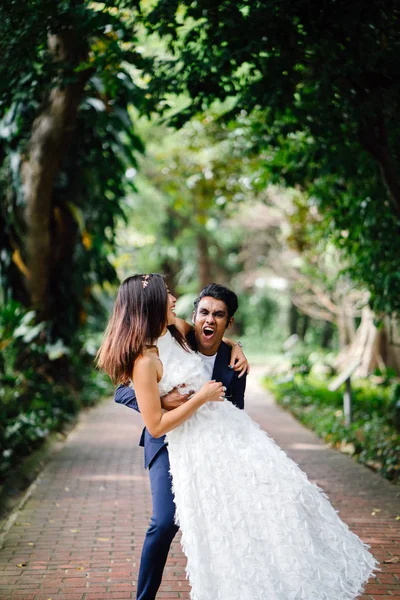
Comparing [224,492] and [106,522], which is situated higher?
[224,492]

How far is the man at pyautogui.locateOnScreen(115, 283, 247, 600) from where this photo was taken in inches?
138

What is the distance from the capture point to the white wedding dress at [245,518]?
10.9 ft

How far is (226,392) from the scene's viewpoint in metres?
4.01

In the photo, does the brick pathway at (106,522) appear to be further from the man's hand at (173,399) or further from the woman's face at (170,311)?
the woman's face at (170,311)

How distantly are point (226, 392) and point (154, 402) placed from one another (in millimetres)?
662

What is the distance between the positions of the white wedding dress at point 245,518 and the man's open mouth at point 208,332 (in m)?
0.22

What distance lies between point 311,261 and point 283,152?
33.7 feet

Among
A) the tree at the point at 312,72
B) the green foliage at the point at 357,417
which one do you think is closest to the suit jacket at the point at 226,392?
the tree at the point at 312,72

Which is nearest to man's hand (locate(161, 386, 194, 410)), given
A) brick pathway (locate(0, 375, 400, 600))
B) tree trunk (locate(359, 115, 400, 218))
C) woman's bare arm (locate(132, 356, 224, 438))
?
woman's bare arm (locate(132, 356, 224, 438))

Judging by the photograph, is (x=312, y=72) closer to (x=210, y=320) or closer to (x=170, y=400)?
(x=210, y=320)

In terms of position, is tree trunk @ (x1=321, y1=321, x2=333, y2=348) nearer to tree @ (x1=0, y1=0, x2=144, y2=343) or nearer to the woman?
tree @ (x1=0, y1=0, x2=144, y2=343)

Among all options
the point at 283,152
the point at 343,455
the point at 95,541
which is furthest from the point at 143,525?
the point at 283,152

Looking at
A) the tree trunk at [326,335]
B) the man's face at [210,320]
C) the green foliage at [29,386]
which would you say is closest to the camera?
the man's face at [210,320]

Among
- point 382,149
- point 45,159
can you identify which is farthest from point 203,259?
point 382,149
